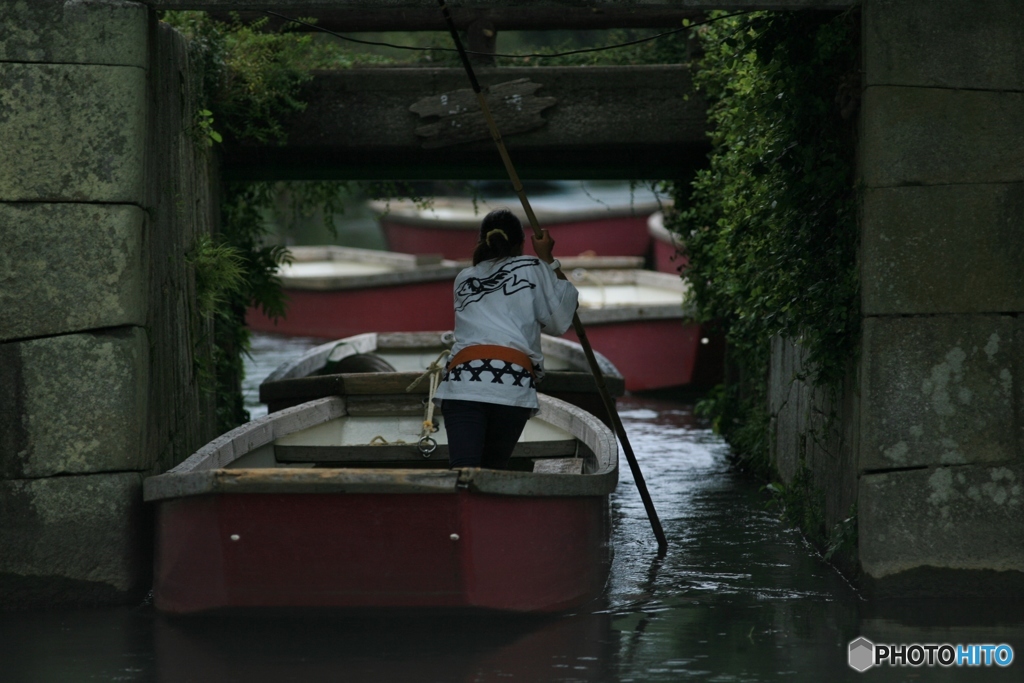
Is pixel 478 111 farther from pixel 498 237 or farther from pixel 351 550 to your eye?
pixel 351 550

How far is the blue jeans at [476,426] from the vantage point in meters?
5.43

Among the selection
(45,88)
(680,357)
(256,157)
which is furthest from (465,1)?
(680,357)

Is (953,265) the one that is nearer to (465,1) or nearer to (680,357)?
(465,1)

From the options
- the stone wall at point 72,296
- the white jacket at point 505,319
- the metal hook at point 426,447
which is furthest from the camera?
the metal hook at point 426,447

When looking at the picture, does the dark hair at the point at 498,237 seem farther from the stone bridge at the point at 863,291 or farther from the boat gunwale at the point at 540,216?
the boat gunwale at the point at 540,216

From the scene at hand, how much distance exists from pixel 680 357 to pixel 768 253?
7169 mm

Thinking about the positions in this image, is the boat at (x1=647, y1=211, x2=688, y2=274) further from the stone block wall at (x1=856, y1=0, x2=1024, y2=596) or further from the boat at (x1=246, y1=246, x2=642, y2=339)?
the stone block wall at (x1=856, y1=0, x2=1024, y2=596)

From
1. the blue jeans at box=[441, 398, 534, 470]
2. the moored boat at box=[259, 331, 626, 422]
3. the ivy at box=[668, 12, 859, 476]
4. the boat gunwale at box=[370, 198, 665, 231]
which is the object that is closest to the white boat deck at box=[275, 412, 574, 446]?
the moored boat at box=[259, 331, 626, 422]

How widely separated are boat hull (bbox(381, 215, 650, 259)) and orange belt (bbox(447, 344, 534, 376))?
54.6 ft

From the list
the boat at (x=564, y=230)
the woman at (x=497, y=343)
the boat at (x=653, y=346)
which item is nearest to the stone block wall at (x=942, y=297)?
the woman at (x=497, y=343)

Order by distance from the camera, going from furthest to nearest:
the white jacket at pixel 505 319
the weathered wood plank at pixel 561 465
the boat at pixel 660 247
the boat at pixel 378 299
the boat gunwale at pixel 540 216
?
the boat gunwale at pixel 540 216
the boat at pixel 660 247
the boat at pixel 378 299
the weathered wood plank at pixel 561 465
the white jacket at pixel 505 319

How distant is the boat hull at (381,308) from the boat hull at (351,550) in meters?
11.7

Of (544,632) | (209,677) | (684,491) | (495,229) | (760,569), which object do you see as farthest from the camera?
(684,491)

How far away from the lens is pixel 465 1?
5.29 meters
